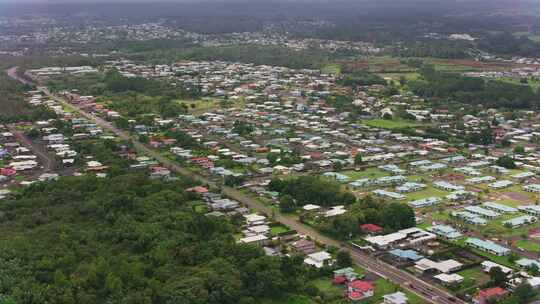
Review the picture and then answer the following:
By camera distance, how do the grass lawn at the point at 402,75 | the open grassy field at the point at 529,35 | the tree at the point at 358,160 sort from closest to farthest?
the tree at the point at 358,160 → the grass lawn at the point at 402,75 → the open grassy field at the point at 529,35

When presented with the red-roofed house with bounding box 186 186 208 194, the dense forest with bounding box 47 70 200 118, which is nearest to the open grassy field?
the dense forest with bounding box 47 70 200 118

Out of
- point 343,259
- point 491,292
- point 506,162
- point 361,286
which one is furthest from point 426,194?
point 361,286

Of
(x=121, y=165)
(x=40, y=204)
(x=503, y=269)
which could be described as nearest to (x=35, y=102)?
(x=121, y=165)

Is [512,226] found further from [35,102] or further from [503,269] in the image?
[35,102]

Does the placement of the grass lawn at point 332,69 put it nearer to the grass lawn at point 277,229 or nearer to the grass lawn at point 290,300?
the grass lawn at point 277,229

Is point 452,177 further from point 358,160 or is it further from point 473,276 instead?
point 473,276

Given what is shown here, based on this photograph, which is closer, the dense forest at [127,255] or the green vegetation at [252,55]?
the dense forest at [127,255]

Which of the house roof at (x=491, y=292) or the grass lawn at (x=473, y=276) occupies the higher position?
the house roof at (x=491, y=292)

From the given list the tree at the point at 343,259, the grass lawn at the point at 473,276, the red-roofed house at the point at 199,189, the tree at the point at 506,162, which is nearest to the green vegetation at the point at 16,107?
the red-roofed house at the point at 199,189
